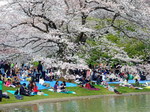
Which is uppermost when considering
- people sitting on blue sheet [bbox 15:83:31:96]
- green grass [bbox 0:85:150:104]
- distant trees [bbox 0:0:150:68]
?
distant trees [bbox 0:0:150:68]

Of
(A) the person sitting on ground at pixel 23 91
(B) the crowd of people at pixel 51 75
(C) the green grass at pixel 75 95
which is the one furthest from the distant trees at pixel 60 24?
(A) the person sitting on ground at pixel 23 91

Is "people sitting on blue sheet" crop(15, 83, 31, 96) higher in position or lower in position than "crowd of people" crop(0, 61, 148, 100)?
lower

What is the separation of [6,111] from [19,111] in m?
0.76

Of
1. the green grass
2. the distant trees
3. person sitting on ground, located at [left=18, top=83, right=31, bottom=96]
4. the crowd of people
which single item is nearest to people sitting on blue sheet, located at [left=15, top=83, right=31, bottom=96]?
person sitting on ground, located at [left=18, top=83, right=31, bottom=96]

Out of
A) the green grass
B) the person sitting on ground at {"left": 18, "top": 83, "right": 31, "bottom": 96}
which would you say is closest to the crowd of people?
the green grass

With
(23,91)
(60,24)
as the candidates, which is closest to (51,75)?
(60,24)

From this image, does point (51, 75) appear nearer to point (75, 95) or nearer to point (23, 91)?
point (75, 95)

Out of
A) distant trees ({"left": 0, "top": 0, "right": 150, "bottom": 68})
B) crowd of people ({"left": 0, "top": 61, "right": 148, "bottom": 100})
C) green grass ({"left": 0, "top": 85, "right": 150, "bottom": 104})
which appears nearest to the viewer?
green grass ({"left": 0, "top": 85, "right": 150, "bottom": 104})

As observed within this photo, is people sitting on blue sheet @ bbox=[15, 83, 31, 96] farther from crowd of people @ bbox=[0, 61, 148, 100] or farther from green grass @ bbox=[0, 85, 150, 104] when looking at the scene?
crowd of people @ bbox=[0, 61, 148, 100]

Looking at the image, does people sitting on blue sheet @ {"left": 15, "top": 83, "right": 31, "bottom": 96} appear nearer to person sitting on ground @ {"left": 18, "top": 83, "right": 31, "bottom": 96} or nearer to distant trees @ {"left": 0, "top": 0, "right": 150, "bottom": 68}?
person sitting on ground @ {"left": 18, "top": 83, "right": 31, "bottom": 96}

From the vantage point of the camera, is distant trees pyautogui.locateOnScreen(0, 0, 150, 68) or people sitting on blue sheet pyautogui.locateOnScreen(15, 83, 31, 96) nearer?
people sitting on blue sheet pyautogui.locateOnScreen(15, 83, 31, 96)

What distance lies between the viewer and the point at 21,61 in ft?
107

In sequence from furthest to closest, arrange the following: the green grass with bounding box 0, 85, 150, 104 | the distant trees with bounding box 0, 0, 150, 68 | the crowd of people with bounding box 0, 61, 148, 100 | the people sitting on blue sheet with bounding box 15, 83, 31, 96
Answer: the distant trees with bounding box 0, 0, 150, 68 < the crowd of people with bounding box 0, 61, 148, 100 < the people sitting on blue sheet with bounding box 15, 83, 31, 96 < the green grass with bounding box 0, 85, 150, 104

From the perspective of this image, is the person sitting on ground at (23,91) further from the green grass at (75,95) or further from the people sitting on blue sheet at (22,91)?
the green grass at (75,95)
